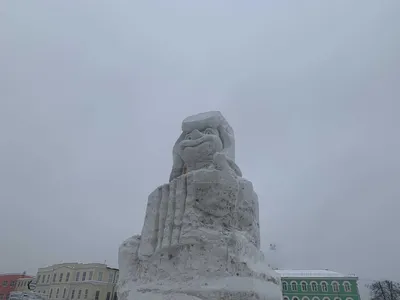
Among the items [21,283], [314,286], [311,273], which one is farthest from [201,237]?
[21,283]

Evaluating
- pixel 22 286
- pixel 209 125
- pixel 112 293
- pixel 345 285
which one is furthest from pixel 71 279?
pixel 209 125

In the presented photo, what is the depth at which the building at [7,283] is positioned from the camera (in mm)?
36991

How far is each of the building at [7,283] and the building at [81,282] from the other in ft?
26.8

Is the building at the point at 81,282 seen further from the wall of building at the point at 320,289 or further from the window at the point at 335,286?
the window at the point at 335,286

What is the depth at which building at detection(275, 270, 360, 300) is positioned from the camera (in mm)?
32531

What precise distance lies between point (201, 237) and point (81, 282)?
3021 centimetres

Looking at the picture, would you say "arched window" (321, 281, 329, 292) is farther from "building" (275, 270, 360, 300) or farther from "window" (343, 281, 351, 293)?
"window" (343, 281, 351, 293)

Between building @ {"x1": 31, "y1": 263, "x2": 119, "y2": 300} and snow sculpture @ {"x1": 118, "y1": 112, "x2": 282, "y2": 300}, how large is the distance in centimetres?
2709

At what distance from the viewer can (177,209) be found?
13.9ft

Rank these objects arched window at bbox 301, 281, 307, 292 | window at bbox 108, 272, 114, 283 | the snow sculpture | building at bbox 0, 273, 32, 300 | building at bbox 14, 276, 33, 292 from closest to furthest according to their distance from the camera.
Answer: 1. the snow sculpture
2. window at bbox 108, 272, 114, 283
3. arched window at bbox 301, 281, 307, 292
4. building at bbox 14, 276, 33, 292
5. building at bbox 0, 273, 32, 300

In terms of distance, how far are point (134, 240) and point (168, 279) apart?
1091mm

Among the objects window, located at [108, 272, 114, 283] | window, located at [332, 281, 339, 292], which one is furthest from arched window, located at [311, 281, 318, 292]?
window, located at [108, 272, 114, 283]

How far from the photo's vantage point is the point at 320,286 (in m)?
33.8

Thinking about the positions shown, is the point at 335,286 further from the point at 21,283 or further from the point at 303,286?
the point at 21,283
